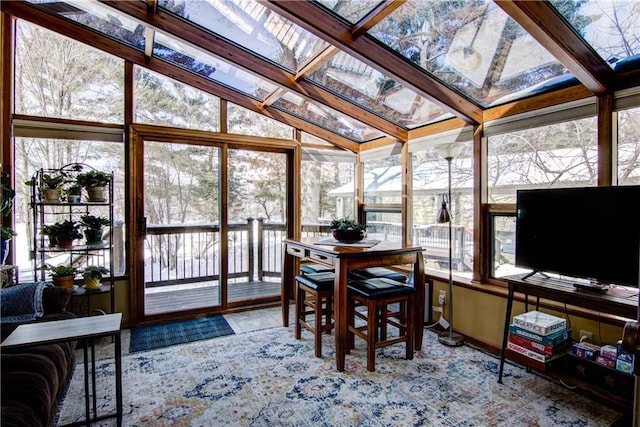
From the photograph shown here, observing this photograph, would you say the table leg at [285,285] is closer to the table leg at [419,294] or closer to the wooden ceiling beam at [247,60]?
the table leg at [419,294]

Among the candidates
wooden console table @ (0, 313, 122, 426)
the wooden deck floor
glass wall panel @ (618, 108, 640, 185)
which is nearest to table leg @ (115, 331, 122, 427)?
wooden console table @ (0, 313, 122, 426)

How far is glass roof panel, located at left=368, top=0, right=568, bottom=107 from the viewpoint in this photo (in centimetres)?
216

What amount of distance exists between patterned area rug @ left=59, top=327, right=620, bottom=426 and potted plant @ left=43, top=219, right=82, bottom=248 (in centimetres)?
107

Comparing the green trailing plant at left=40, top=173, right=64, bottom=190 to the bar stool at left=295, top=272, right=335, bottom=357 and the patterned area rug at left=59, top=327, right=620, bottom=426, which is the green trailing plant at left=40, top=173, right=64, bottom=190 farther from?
the bar stool at left=295, top=272, right=335, bottom=357

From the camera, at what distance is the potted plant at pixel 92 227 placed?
311 centimetres

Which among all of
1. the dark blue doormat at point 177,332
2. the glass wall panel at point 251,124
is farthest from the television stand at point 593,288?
the glass wall panel at point 251,124

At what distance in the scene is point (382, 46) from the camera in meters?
2.55

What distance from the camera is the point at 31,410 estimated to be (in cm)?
144

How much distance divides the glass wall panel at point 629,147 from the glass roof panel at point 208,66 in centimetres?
287

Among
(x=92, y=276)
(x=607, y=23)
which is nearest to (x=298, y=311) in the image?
(x=92, y=276)

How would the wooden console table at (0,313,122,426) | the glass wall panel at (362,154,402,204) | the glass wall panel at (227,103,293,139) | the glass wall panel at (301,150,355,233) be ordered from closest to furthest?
the wooden console table at (0,313,122,426) → the glass wall panel at (227,103,293,139) → the glass wall panel at (362,154,402,204) → the glass wall panel at (301,150,355,233)

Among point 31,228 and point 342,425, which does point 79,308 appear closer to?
point 31,228

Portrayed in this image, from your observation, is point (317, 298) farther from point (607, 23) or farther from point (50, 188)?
point (607, 23)

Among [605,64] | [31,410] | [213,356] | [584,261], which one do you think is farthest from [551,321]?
[31,410]
